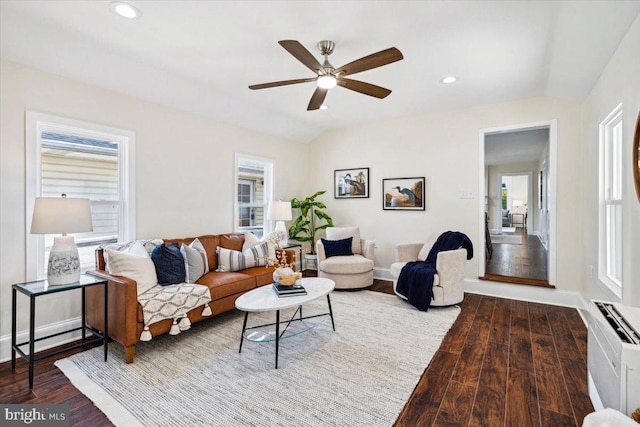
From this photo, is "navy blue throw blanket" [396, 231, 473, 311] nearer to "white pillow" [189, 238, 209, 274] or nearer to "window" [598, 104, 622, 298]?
"window" [598, 104, 622, 298]

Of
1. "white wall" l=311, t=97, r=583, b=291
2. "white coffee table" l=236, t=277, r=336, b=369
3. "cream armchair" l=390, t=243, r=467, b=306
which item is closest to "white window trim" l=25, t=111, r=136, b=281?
"white coffee table" l=236, t=277, r=336, b=369

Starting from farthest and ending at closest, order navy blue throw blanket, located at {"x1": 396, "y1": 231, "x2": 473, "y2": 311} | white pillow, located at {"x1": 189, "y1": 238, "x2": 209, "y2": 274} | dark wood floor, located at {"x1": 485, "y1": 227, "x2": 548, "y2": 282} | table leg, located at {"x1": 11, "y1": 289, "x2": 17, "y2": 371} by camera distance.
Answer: dark wood floor, located at {"x1": 485, "y1": 227, "x2": 548, "y2": 282} < navy blue throw blanket, located at {"x1": 396, "y1": 231, "x2": 473, "y2": 311} < white pillow, located at {"x1": 189, "y1": 238, "x2": 209, "y2": 274} < table leg, located at {"x1": 11, "y1": 289, "x2": 17, "y2": 371}

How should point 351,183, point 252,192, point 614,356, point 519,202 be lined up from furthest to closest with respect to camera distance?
point 519,202 → point 351,183 → point 252,192 → point 614,356

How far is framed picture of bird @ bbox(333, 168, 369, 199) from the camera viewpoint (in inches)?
211

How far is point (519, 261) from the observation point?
5.82 m

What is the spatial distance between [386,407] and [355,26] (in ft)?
9.09

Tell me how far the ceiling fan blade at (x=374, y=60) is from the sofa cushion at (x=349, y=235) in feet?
9.49

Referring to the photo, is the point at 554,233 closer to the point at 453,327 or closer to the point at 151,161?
the point at 453,327

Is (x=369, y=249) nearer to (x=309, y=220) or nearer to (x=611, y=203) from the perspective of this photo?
(x=309, y=220)

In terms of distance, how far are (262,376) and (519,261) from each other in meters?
5.60

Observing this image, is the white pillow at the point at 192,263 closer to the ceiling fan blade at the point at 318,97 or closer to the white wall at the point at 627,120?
the ceiling fan blade at the point at 318,97

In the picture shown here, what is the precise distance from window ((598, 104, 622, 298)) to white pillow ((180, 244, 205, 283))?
12.8 feet

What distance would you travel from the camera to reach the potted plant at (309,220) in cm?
541

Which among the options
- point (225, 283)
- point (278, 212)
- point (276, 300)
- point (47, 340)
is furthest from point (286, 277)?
point (47, 340)
